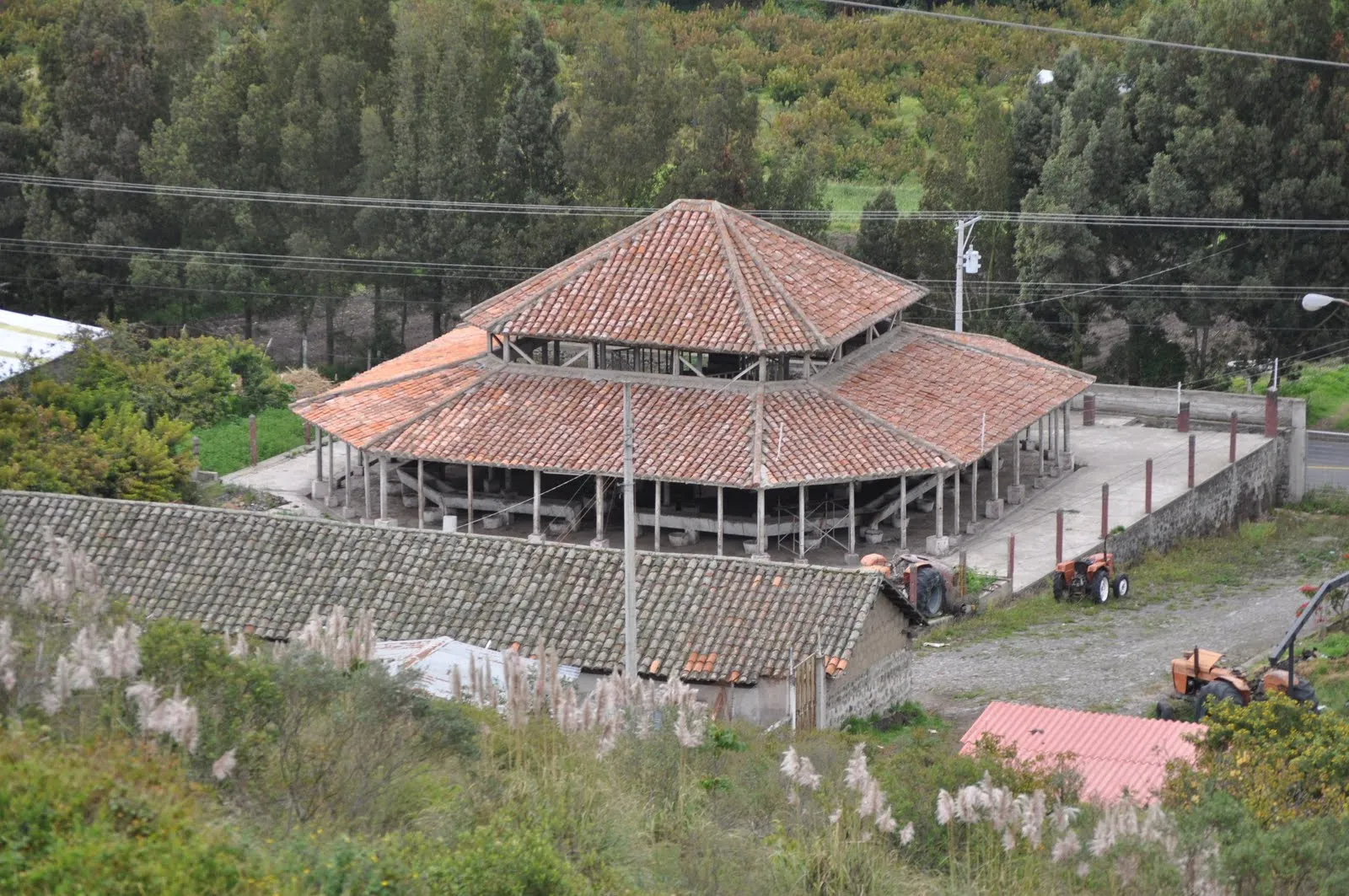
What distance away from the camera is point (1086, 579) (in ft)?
118

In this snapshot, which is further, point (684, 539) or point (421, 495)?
point (421, 495)

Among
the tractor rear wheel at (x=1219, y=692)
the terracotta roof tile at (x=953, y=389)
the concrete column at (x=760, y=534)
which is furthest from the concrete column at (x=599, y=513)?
the tractor rear wheel at (x=1219, y=692)

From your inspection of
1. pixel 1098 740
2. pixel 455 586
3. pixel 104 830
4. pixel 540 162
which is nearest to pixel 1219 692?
pixel 1098 740

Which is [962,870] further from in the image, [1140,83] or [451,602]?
[1140,83]

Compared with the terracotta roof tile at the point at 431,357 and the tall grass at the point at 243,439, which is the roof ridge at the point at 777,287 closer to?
the terracotta roof tile at the point at 431,357

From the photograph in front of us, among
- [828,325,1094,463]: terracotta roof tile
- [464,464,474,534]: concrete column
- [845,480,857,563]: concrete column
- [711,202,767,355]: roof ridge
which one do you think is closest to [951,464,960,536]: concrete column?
[828,325,1094,463]: terracotta roof tile

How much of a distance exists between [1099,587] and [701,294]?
8.89m

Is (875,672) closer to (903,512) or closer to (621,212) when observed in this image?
(903,512)

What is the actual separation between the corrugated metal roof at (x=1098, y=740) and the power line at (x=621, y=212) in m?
24.9

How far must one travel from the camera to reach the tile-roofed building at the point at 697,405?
119ft

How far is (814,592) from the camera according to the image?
27.6 metres

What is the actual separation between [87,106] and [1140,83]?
28576 millimetres

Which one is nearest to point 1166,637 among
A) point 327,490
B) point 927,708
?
point 927,708

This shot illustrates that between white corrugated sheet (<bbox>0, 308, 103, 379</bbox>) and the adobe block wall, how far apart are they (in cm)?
2157
